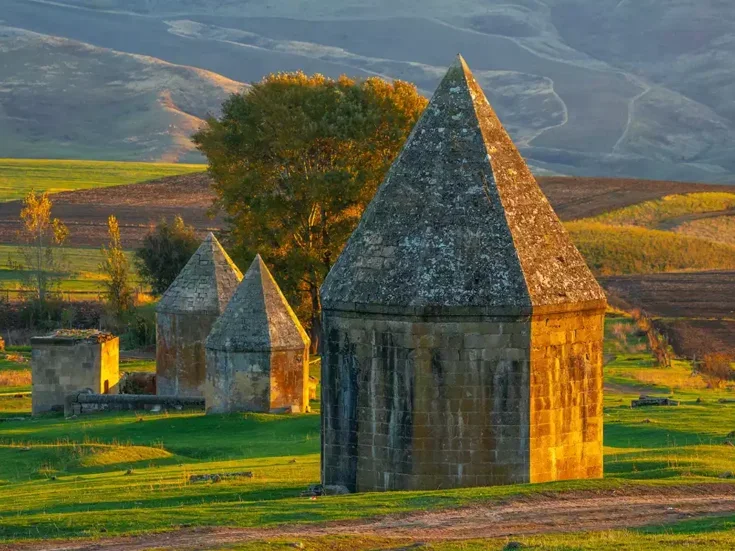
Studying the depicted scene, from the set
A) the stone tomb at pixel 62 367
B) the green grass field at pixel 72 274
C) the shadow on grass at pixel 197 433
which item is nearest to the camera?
the shadow on grass at pixel 197 433

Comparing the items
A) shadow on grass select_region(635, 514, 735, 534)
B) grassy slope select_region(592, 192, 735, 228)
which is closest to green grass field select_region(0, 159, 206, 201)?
grassy slope select_region(592, 192, 735, 228)

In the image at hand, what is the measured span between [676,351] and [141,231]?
51.9m

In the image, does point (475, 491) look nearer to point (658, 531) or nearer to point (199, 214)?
point (658, 531)

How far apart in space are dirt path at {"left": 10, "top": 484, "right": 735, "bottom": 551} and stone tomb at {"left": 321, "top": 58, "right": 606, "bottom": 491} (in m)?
1.71

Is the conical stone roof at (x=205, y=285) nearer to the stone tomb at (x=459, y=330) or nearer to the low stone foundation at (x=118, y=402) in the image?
the low stone foundation at (x=118, y=402)

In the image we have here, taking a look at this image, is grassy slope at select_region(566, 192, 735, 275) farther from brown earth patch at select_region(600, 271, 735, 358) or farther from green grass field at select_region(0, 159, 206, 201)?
green grass field at select_region(0, 159, 206, 201)

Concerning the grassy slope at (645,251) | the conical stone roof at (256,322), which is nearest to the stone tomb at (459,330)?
the conical stone roof at (256,322)

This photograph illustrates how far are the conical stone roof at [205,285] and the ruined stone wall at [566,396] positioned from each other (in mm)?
23444

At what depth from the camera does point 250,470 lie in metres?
26.1

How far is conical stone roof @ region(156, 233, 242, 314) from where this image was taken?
43844 millimetres

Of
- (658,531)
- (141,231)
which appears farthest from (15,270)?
(658,531)

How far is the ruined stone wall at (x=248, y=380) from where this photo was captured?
3797cm

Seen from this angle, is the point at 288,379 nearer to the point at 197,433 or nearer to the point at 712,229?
the point at 197,433

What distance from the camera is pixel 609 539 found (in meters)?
16.1
